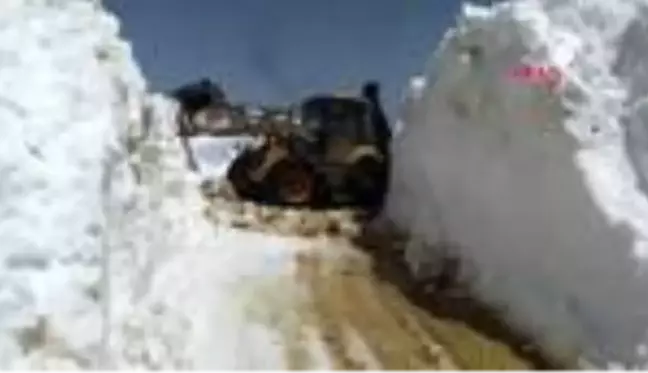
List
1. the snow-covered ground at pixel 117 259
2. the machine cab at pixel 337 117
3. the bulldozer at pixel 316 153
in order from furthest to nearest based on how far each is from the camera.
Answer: the machine cab at pixel 337 117, the bulldozer at pixel 316 153, the snow-covered ground at pixel 117 259

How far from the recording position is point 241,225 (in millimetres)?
9359

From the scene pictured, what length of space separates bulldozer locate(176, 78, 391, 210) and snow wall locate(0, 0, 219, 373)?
5213 millimetres

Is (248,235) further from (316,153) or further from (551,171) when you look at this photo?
(551,171)

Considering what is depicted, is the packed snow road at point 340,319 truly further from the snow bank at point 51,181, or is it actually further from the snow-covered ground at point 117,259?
the snow bank at point 51,181

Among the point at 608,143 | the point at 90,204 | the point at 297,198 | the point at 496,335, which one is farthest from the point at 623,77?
the point at 297,198

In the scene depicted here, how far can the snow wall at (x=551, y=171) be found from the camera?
526cm

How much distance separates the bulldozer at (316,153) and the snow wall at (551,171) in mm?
2727

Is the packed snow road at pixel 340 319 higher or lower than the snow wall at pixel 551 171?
lower

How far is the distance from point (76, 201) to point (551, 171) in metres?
3.06

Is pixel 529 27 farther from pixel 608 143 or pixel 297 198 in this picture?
pixel 297 198

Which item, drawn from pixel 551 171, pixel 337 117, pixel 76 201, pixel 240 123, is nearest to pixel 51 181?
pixel 76 201

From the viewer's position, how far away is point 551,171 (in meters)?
6.00

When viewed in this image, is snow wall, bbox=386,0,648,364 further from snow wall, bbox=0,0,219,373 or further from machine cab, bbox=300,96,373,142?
machine cab, bbox=300,96,373,142

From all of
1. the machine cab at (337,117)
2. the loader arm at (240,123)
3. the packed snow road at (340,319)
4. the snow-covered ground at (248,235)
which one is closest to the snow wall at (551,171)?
the snow-covered ground at (248,235)
